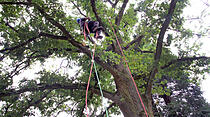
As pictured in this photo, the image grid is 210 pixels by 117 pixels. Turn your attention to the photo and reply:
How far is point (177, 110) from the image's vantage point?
714 centimetres

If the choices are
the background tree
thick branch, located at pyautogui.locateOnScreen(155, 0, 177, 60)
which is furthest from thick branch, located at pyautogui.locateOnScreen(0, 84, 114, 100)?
thick branch, located at pyautogui.locateOnScreen(155, 0, 177, 60)

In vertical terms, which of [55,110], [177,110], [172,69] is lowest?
[177,110]

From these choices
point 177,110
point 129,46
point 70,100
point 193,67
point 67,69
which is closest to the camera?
point 193,67

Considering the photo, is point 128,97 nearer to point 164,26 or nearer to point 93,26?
point 164,26

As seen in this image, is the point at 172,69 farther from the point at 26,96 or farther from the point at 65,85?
the point at 26,96

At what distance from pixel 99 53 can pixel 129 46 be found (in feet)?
4.84

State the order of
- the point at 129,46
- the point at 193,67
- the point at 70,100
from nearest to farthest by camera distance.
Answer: the point at 193,67 → the point at 129,46 → the point at 70,100

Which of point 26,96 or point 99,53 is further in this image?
point 26,96

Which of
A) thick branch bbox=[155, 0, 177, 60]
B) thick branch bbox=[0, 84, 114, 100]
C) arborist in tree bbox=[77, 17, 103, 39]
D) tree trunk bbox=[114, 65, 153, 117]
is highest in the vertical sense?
arborist in tree bbox=[77, 17, 103, 39]

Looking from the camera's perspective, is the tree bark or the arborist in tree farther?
the arborist in tree

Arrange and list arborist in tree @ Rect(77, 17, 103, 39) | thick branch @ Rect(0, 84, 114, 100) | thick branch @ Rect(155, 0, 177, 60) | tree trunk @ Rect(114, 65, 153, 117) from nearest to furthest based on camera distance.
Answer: thick branch @ Rect(155, 0, 177, 60) < tree trunk @ Rect(114, 65, 153, 117) < thick branch @ Rect(0, 84, 114, 100) < arborist in tree @ Rect(77, 17, 103, 39)

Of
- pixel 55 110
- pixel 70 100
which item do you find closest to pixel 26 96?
pixel 55 110

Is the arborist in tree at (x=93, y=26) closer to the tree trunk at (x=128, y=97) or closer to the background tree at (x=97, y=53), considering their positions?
the background tree at (x=97, y=53)

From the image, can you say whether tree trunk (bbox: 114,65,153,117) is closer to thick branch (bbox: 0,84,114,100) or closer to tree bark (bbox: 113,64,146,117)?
tree bark (bbox: 113,64,146,117)
